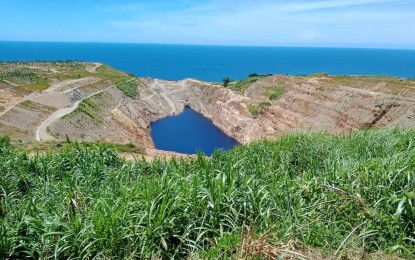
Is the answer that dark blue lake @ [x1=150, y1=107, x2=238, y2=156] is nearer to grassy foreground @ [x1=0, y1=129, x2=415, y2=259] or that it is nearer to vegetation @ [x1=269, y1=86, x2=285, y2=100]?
vegetation @ [x1=269, y1=86, x2=285, y2=100]

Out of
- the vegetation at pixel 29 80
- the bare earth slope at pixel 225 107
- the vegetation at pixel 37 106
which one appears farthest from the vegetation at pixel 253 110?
the vegetation at pixel 29 80

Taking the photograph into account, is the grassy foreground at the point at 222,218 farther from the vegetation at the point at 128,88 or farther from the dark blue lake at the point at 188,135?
the vegetation at the point at 128,88

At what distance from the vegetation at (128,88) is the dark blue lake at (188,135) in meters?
8.22

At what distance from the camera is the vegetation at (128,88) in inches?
3041

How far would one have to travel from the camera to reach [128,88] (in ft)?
264

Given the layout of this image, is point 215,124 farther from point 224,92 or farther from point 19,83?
point 19,83

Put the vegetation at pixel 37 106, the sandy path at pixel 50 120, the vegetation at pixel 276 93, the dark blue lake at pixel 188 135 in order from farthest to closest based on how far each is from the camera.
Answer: the dark blue lake at pixel 188 135 < the vegetation at pixel 276 93 < the vegetation at pixel 37 106 < the sandy path at pixel 50 120

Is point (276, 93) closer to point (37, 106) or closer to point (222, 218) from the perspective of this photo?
point (37, 106)

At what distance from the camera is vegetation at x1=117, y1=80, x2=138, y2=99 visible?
7725cm

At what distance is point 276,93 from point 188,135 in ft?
59.3

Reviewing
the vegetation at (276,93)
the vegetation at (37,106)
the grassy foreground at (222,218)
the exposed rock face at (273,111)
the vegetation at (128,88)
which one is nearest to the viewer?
the grassy foreground at (222,218)

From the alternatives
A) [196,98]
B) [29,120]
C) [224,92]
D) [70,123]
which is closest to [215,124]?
[224,92]

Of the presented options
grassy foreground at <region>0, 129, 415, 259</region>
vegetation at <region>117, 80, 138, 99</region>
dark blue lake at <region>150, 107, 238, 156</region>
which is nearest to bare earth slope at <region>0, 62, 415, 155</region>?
→ vegetation at <region>117, 80, 138, 99</region>

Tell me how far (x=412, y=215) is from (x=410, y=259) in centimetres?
96
